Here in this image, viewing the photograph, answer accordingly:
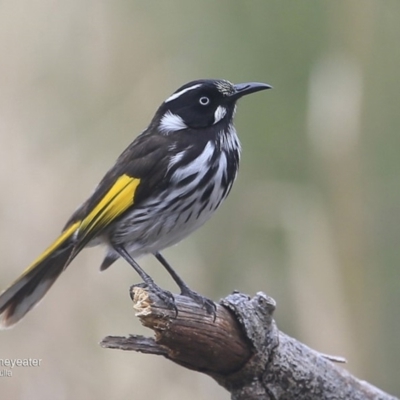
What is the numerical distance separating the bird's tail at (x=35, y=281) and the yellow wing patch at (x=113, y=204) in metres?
0.17

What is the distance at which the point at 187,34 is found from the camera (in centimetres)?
684

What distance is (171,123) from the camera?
483cm

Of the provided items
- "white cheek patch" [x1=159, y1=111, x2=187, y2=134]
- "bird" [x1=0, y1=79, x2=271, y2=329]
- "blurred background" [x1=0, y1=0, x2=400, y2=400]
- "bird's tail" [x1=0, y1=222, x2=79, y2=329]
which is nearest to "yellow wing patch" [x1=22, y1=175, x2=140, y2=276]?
"bird" [x1=0, y1=79, x2=271, y2=329]

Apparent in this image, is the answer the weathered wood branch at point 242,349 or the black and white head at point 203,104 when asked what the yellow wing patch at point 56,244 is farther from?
the weathered wood branch at point 242,349

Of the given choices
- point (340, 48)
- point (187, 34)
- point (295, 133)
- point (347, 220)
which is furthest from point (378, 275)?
point (187, 34)

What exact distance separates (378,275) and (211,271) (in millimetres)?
1231

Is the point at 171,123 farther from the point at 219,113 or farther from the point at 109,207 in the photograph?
the point at 109,207

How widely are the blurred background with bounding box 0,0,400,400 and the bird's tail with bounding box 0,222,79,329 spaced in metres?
0.64

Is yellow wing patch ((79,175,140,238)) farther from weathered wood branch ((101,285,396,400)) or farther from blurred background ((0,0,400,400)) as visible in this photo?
blurred background ((0,0,400,400))

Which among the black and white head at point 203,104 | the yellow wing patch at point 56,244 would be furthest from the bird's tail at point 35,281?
the black and white head at point 203,104

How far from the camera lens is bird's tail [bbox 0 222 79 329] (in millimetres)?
4750

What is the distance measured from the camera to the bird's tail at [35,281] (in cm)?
475

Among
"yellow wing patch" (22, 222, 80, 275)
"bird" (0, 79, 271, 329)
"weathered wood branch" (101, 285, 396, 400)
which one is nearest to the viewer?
"weathered wood branch" (101, 285, 396, 400)

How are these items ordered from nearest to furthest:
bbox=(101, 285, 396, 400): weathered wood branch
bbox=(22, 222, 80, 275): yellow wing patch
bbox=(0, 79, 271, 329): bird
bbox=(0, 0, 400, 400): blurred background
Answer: bbox=(101, 285, 396, 400): weathered wood branch → bbox=(0, 79, 271, 329): bird → bbox=(22, 222, 80, 275): yellow wing patch → bbox=(0, 0, 400, 400): blurred background
